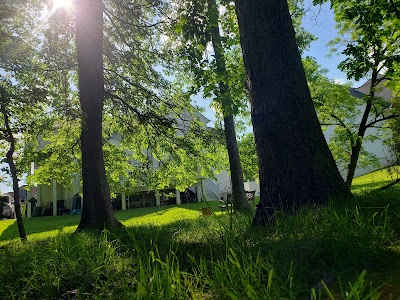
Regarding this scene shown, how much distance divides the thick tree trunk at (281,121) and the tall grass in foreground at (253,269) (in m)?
0.56

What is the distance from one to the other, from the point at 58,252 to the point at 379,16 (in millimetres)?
7445

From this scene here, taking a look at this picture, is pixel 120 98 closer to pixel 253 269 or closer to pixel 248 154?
pixel 253 269

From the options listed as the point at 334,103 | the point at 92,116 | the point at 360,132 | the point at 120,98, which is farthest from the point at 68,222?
the point at 360,132

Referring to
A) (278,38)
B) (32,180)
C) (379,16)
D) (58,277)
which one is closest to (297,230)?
(58,277)

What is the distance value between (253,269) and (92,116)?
7.39 m

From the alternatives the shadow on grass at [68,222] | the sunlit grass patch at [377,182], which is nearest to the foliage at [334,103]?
the sunlit grass patch at [377,182]

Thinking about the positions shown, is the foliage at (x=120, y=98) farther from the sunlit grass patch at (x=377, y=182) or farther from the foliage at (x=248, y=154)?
the foliage at (x=248, y=154)

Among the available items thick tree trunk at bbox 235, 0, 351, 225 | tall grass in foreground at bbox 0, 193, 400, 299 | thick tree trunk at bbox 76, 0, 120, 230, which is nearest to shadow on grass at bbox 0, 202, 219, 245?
thick tree trunk at bbox 76, 0, 120, 230

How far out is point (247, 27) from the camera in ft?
14.2

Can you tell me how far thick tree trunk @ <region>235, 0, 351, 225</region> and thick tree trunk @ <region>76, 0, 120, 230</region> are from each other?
5.15 meters

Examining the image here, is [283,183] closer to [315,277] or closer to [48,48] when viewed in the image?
[315,277]

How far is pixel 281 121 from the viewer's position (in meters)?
3.90

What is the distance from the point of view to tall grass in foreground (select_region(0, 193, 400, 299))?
169cm

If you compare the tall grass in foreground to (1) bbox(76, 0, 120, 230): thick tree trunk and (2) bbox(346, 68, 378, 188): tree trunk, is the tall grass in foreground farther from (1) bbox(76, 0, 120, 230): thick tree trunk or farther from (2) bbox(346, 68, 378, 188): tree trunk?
(2) bbox(346, 68, 378, 188): tree trunk
